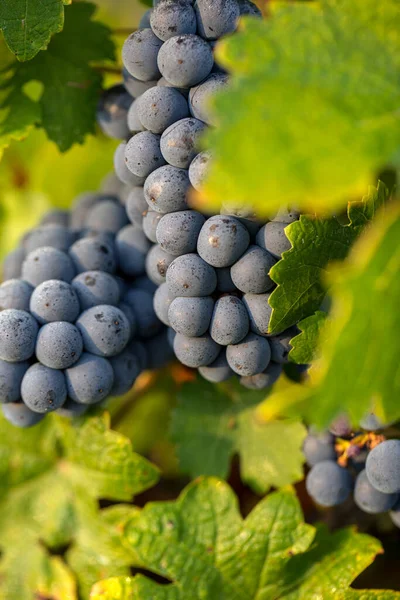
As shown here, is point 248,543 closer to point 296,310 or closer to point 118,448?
point 118,448

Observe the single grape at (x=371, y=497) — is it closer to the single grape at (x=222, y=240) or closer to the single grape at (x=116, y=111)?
the single grape at (x=222, y=240)

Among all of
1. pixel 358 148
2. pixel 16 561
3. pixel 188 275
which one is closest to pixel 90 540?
pixel 16 561

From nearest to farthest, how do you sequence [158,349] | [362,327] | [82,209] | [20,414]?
[362,327], [20,414], [158,349], [82,209]

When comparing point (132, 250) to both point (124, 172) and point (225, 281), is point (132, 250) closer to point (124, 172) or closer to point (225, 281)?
point (124, 172)

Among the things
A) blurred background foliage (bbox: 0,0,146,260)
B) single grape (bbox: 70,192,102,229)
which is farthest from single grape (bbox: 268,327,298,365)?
blurred background foliage (bbox: 0,0,146,260)

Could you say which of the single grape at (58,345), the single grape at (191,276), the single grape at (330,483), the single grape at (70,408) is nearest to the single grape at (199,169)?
the single grape at (191,276)

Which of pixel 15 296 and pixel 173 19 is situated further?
pixel 15 296

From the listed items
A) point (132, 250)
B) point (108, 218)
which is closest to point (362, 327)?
point (132, 250)
